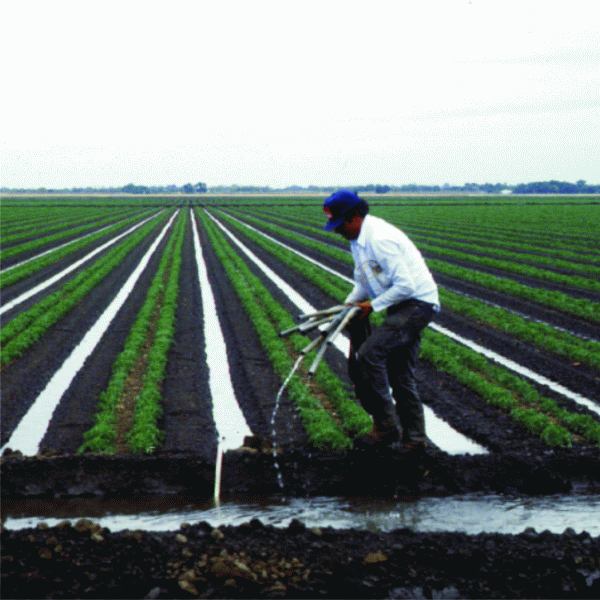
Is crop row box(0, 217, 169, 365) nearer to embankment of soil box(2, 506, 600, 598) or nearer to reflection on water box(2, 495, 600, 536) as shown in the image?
reflection on water box(2, 495, 600, 536)

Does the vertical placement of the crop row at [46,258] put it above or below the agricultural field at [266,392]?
above

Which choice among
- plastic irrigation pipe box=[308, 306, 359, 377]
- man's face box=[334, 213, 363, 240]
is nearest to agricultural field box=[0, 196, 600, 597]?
plastic irrigation pipe box=[308, 306, 359, 377]

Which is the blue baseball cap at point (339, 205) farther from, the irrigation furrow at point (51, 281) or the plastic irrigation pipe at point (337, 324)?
the irrigation furrow at point (51, 281)

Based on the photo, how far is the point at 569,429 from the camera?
689 cm

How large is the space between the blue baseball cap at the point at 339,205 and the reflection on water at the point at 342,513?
6.57 feet

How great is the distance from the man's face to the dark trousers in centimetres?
62

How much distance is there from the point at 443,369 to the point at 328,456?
3.90 meters

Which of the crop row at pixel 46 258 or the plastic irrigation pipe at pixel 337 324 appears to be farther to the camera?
the crop row at pixel 46 258

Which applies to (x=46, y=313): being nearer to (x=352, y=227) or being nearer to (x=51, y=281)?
(x=51, y=281)

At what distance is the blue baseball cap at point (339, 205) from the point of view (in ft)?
17.7

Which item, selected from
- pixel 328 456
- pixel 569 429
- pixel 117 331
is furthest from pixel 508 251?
pixel 328 456

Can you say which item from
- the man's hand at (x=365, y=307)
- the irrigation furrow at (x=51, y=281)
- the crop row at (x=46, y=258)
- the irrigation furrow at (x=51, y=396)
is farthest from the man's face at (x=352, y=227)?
the crop row at (x=46, y=258)

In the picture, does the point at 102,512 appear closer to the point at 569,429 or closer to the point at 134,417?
the point at 134,417

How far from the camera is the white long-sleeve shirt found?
17.4ft
